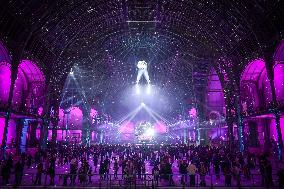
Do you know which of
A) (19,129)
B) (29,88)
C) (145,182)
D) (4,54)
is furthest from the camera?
(29,88)

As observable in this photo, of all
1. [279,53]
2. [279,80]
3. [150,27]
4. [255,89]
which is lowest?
[279,80]

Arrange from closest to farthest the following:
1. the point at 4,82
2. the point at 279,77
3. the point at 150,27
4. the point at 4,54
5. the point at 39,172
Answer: the point at 39,172 < the point at 4,54 < the point at 279,77 < the point at 4,82 < the point at 150,27

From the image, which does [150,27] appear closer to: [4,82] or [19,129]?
[4,82]

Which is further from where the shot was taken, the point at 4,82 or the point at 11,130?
the point at 11,130

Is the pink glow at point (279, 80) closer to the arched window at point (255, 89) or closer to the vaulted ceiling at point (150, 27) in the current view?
the arched window at point (255, 89)

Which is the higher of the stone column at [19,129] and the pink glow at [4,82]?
the pink glow at [4,82]

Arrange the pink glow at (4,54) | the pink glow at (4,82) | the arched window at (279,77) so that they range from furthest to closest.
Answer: the pink glow at (4,82) → the arched window at (279,77) → the pink glow at (4,54)

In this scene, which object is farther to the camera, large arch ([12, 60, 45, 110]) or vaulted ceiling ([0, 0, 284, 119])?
large arch ([12, 60, 45, 110])

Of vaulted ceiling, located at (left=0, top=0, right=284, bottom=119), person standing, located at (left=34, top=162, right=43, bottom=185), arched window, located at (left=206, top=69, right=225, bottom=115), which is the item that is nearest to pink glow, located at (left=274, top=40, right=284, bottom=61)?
vaulted ceiling, located at (left=0, top=0, right=284, bottom=119)

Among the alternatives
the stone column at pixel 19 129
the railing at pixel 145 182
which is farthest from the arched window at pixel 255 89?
the stone column at pixel 19 129

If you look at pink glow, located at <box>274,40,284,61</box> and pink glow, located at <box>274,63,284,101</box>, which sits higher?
pink glow, located at <box>274,40,284,61</box>

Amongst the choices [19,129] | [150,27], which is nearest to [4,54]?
[19,129]

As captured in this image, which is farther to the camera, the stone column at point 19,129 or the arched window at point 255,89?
the stone column at point 19,129

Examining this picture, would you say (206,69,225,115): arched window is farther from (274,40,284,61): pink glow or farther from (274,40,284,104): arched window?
(274,40,284,61): pink glow
